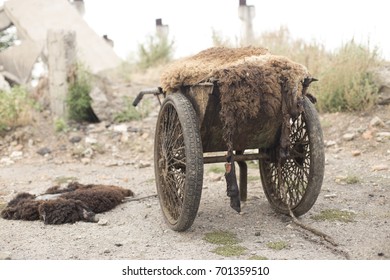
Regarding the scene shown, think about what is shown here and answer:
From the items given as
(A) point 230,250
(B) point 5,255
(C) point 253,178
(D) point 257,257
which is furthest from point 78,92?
(D) point 257,257

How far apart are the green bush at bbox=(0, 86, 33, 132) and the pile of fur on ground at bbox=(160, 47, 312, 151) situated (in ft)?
18.1

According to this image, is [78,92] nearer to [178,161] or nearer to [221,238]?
[178,161]

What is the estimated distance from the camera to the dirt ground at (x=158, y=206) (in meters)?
4.06

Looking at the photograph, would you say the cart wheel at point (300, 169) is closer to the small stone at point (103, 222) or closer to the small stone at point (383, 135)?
the small stone at point (103, 222)

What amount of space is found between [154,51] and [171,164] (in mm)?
9202

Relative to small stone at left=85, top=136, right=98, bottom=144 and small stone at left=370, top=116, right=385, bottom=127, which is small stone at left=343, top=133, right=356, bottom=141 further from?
small stone at left=85, top=136, right=98, bottom=144

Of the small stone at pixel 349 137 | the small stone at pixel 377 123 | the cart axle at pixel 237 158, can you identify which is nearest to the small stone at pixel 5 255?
the cart axle at pixel 237 158

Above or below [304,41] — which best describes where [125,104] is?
below

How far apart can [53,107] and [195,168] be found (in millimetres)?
6594

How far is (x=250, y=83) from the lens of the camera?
402cm

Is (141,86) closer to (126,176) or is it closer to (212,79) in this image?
(126,176)

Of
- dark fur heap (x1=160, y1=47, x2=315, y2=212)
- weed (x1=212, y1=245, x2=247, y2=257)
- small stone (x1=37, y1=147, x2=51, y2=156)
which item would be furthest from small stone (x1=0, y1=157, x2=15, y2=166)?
weed (x1=212, y1=245, x2=247, y2=257)

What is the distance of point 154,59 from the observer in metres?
13.4
